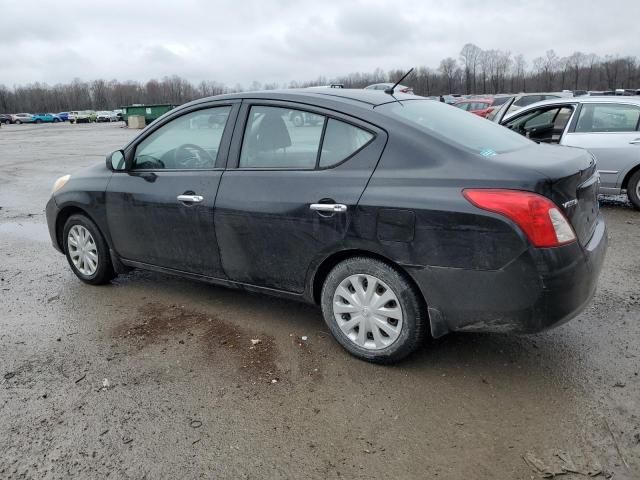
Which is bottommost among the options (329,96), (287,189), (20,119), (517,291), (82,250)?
(82,250)

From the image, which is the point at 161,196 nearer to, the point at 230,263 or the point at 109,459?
the point at 230,263

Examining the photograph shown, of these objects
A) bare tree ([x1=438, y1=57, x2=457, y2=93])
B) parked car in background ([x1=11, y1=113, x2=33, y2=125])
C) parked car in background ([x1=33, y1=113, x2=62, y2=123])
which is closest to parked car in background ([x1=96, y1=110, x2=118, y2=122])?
parked car in background ([x1=33, y1=113, x2=62, y2=123])

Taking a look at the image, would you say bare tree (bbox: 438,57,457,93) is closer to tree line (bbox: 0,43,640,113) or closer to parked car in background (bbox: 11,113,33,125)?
tree line (bbox: 0,43,640,113)

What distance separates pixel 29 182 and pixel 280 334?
1108 cm

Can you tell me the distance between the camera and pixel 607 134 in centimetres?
764

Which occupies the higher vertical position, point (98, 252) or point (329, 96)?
point (329, 96)

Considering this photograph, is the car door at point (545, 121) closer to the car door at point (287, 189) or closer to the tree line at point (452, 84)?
the car door at point (287, 189)

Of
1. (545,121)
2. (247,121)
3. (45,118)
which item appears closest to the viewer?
(247,121)

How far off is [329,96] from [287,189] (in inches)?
27.9

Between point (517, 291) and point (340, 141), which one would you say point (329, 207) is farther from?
point (517, 291)

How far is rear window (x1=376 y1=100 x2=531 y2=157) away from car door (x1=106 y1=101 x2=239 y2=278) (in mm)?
1257

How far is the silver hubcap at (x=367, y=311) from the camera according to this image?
10.7 feet

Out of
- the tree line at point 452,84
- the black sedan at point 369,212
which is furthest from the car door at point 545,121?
the tree line at point 452,84

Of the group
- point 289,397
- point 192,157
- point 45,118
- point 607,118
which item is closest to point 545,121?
point 607,118
